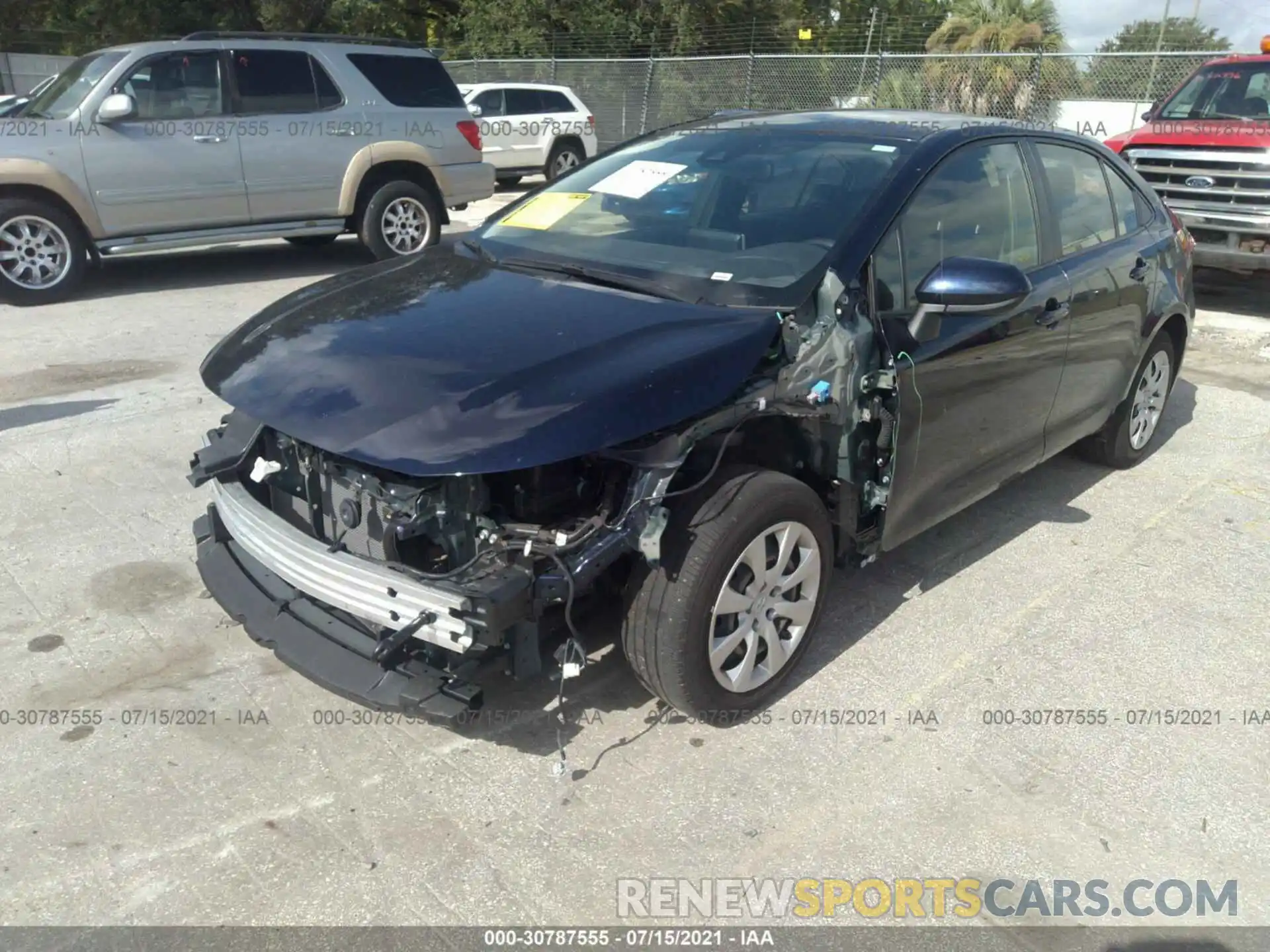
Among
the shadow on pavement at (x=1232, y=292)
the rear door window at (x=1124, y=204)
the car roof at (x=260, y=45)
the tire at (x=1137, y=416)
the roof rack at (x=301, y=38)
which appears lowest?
the shadow on pavement at (x=1232, y=292)

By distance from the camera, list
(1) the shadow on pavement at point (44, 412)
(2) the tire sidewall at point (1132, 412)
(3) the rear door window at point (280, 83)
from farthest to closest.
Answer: (3) the rear door window at point (280, 83) → (1) the shadow on pavement at point (44, 412) → (2) the tire sidewall at point (1132, 412)

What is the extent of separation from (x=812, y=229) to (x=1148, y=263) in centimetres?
233

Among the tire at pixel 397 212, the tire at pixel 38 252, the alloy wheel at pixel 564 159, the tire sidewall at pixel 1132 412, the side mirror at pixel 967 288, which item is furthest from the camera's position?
the alloy wheel at pixel 564 159

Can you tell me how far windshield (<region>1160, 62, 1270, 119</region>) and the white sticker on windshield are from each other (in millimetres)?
7629

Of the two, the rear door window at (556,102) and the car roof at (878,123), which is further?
the rear door window at (556,102)

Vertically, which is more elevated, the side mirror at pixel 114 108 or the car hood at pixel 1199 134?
the side mirror at pixel 114 108

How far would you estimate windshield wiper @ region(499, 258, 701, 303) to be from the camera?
3355 millimetres

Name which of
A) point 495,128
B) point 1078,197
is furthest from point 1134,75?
point 1078,197

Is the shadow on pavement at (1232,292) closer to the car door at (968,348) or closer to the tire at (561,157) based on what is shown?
the car door at (968,348)

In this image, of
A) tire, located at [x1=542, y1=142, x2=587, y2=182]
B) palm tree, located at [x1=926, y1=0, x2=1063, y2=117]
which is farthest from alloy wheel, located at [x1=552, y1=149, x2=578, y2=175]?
palm tree, located at [x1=926, y1=0, x2=1063, y2=117]

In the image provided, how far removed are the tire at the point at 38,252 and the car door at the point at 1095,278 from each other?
7553mm

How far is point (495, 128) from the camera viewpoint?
16141 mm

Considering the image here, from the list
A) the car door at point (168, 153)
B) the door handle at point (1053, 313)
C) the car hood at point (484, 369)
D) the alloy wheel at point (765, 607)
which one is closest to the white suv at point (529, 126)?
the car door at point (168, 153)

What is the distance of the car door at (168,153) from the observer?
8523 mm
